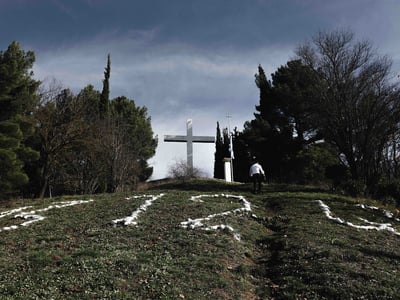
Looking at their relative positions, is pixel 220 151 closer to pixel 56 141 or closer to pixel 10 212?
pixel 56 141

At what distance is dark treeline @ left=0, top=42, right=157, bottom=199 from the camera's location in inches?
1121

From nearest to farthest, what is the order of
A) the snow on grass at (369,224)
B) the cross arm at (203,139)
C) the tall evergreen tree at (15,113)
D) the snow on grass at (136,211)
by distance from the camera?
the snow on grass at (136,211) < the snow on grass at (369,224) < the tall evergreen tree at (15,113) < the cross arm at (203,139)

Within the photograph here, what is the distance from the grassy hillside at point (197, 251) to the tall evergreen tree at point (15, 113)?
8423 mm

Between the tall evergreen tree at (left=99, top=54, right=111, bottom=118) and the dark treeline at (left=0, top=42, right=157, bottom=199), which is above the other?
the tall evergreen tree at (left=99, top=54, right=111, bottom=118)

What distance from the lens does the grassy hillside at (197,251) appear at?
8500 millimetres

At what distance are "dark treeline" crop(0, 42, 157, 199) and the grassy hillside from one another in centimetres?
997

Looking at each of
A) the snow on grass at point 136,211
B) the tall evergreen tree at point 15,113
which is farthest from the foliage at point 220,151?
the snow on grass at point 136,211

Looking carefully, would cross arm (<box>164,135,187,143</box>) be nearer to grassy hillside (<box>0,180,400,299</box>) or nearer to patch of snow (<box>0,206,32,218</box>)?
grassy hillside (<box>0,180,400,299</box>)

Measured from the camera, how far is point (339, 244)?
12422 millimetres

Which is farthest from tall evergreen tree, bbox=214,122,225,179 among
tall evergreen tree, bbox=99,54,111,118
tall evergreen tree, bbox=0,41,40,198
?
tall evergreen tree, bbox=0,41,40,198

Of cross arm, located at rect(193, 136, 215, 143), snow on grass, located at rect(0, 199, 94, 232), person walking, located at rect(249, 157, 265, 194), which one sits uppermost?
cross arm, located at rect(193, 136, 215, 143)

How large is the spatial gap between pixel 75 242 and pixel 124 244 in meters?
1.43

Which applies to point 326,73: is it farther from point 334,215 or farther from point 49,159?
point 49,159

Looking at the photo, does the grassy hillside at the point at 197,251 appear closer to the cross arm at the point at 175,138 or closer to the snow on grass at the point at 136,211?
the snow on grass at the point at 136,211
